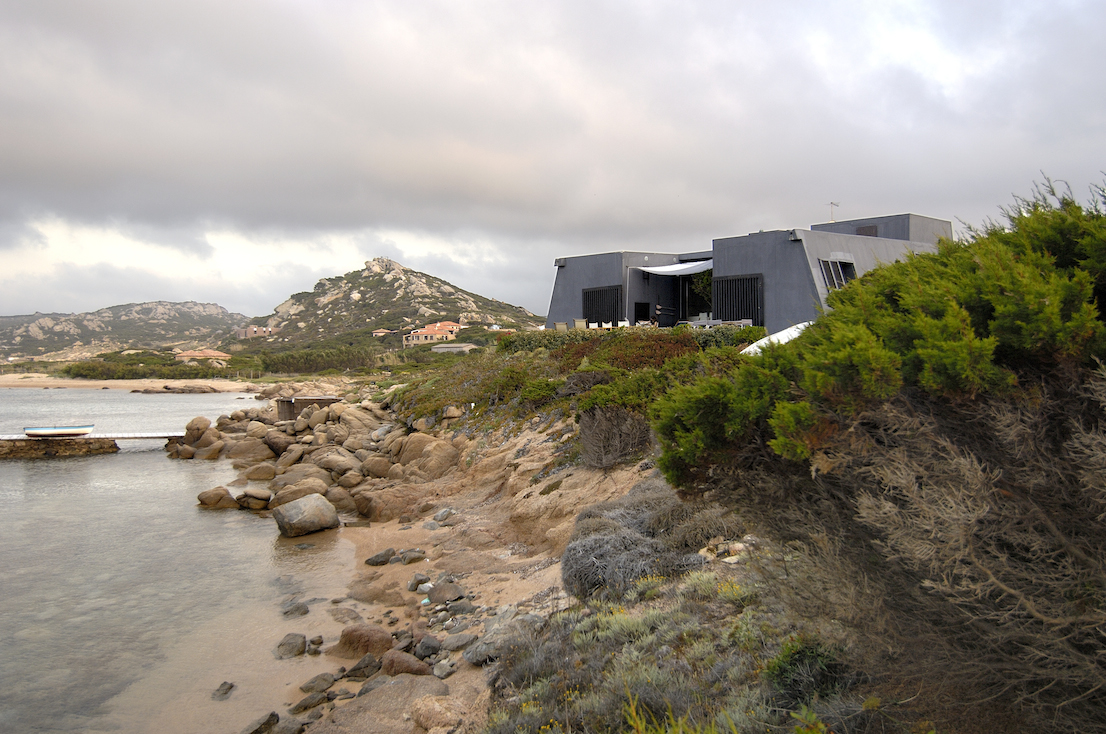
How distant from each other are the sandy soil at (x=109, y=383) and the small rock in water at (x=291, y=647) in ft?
208

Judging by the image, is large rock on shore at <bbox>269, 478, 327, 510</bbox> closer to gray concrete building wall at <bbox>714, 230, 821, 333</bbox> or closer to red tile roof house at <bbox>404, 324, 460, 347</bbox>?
gray concrete building wall at <bbox>714, 230, 821, 333</bbox>

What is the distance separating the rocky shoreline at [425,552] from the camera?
5871 mm

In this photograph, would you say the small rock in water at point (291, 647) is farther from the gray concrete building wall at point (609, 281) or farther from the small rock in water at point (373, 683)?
the gray concrete building wall at point (609, 281)

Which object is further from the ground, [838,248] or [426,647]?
[838,248]

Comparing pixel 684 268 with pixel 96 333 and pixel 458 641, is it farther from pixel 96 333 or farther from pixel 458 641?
pixel 96 333

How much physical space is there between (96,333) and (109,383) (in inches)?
3371

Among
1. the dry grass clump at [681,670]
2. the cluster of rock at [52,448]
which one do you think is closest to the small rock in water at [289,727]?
the dry grass clump at [681,670]

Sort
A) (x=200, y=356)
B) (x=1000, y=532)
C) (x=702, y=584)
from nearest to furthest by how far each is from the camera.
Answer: (x=1000, y=532) → (x=702, y=584) → (x=200, y=356)

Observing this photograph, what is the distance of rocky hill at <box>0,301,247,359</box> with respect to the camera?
121688mm

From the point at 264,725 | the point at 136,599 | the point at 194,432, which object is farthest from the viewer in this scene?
the point at 194,432

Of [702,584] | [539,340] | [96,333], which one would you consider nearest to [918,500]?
[702,584]

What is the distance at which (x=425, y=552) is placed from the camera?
1056 cm

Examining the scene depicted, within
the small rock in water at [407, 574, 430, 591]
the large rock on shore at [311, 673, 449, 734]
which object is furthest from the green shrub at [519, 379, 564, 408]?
the large rock on shore at [311, 673, 449, 734]

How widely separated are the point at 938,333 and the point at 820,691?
7.18ft
